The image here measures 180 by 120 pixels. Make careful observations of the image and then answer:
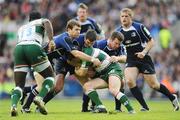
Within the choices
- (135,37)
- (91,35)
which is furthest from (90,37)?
(135,37)

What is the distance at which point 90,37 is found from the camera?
1408 cm

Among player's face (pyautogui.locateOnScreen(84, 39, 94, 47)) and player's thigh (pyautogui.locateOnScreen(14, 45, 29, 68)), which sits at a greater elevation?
player's face (pyautogui.locateOnScreen(84, 39, 94, 47))

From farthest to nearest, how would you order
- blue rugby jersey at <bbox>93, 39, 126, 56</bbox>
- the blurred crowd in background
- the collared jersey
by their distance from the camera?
1. the blurred crowd in background
2. blue rugby jersey at <bbox>93, 39, 126, 56</bbox>
3. the collared jersey

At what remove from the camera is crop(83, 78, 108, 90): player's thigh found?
1420 cm

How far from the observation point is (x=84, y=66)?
46.6 feet

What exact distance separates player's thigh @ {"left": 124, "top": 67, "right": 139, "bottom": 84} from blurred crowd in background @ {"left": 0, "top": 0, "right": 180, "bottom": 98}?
381 inches

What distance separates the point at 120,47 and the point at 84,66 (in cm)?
117

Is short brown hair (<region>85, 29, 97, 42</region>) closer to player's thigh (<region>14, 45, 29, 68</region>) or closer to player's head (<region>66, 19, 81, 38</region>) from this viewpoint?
player's head (<region>66, 19, 81, 38</region>)

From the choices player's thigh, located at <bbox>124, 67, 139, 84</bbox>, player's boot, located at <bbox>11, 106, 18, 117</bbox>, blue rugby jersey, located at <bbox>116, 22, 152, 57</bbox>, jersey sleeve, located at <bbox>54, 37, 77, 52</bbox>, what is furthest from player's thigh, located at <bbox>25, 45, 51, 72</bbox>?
blue rugby jersey, located at <bbox>116, 22, 152, 57</bbox>

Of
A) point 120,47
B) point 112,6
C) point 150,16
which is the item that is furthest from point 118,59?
point 112,6

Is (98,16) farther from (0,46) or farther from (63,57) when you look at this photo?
(63,57)

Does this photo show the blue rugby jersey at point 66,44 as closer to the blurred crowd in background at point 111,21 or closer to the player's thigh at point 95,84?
the player's thigh at point 95,84

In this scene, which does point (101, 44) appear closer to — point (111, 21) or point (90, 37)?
point (90, 37)

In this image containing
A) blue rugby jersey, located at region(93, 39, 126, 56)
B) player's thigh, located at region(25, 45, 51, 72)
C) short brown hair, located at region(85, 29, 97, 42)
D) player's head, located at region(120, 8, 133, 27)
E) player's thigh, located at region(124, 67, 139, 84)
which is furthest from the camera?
player's thigh, located at region(124, 67, 139, 84)
